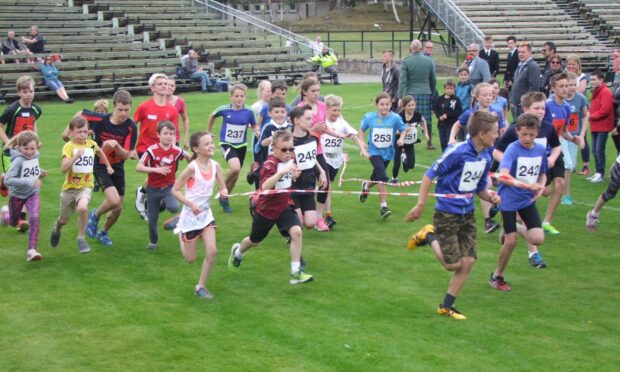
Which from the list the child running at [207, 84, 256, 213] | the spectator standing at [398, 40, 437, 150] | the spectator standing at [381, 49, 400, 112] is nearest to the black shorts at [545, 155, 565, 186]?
the child running at [207, 84, 256, 213]

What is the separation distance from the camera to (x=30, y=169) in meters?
10.2

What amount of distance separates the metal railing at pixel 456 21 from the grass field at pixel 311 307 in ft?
82.0

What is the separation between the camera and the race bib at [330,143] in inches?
482

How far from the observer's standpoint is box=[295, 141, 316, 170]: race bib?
10.4 m

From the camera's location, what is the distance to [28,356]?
24.5ft

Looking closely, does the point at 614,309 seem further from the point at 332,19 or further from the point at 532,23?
the point at 332,19

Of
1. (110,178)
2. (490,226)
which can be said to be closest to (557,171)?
(490,226)

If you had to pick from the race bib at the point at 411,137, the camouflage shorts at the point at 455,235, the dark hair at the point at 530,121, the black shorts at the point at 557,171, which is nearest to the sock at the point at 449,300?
the camouflage shorts at the point at 455,235

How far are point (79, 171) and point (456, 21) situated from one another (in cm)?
2928

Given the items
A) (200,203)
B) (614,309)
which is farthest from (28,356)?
(614,309)

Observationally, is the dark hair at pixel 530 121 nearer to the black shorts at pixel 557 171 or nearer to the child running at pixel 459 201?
the child running at pixel 459 201

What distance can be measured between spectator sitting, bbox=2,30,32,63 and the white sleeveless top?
22.3 metres

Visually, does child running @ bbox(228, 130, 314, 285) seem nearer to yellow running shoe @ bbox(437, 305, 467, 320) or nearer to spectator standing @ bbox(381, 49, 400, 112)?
yellow running shoe @ bbox(437, 305, 467, 320)

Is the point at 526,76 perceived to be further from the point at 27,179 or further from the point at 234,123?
the point at 27,179
